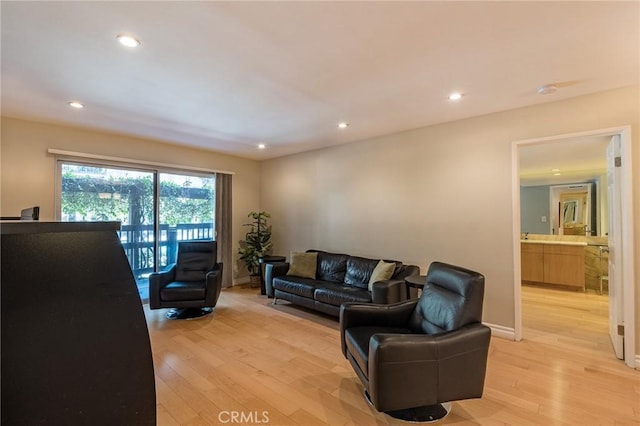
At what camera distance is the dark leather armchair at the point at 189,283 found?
398 cm

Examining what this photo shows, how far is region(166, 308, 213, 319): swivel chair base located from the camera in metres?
4.11

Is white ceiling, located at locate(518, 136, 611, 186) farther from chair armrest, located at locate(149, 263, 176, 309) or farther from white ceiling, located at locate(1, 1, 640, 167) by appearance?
chair armrest, located at locate(149, 263, 176, 309)

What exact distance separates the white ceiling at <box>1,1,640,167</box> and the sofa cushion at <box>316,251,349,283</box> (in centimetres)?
215

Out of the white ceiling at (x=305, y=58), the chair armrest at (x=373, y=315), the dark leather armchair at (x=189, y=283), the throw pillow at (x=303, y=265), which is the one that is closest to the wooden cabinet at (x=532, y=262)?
the white ceiling at (x=305, y=58)

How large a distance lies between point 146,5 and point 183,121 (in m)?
2.21

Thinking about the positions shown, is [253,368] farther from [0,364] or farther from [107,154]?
[107,154]

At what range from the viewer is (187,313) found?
13.9ft

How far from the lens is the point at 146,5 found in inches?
67.9

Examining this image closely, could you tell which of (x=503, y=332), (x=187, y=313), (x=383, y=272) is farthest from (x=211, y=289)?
(x=503, y=332)

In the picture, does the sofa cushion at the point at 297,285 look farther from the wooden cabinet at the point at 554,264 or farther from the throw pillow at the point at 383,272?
the wooden cabinet at the point at 554,264

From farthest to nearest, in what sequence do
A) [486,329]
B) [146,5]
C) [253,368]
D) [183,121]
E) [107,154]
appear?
[107,154], [183,121], [253,368], [486,329], [146,5]

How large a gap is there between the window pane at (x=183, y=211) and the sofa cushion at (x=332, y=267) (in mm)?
2259

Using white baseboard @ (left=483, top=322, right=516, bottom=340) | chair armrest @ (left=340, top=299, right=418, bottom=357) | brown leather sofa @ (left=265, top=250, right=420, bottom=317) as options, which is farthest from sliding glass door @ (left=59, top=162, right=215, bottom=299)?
white baseboard @ (left=483, top=322, right=516, bottom=340)

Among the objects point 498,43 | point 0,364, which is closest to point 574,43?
point 498,43
